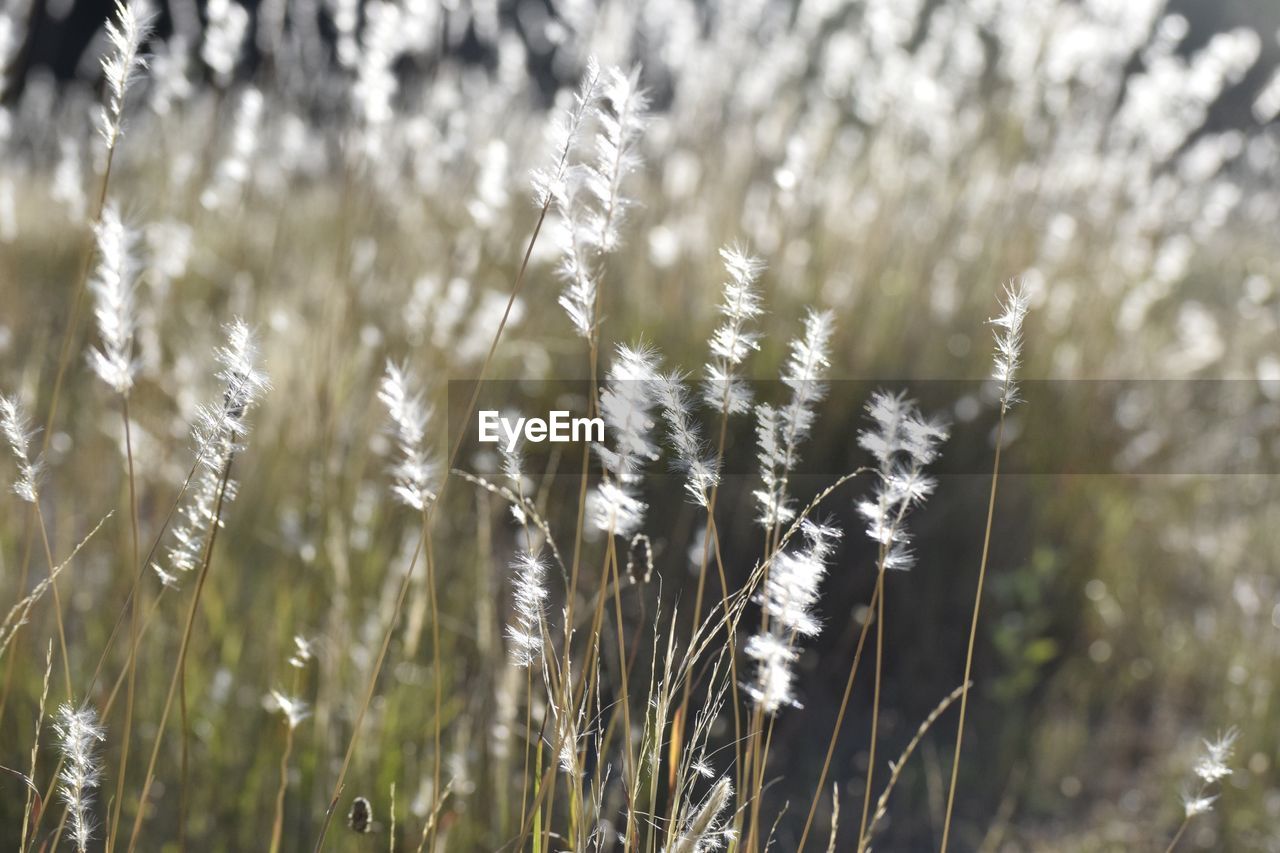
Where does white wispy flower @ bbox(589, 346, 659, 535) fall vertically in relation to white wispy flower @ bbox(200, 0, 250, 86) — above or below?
below

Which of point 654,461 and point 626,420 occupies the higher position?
point 654,461

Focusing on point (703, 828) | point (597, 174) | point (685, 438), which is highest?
point (597, 174)

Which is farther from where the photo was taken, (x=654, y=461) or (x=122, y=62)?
(x=654, y=461)

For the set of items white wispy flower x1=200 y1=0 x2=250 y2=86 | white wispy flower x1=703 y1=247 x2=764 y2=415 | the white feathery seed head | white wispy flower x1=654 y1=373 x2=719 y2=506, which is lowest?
the white feathery seed head

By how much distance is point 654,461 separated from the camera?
1768 millimetres

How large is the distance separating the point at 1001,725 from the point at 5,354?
2222 millimetres

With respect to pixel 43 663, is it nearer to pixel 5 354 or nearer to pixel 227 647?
pixel 227 647

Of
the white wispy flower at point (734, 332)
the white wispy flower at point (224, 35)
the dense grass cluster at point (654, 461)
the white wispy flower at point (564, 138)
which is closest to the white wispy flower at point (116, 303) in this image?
the dense grass cluster at point (654, 461)

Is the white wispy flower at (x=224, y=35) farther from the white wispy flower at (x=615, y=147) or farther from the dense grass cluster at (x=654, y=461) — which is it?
the white wispy flower at (x=615, y=147)

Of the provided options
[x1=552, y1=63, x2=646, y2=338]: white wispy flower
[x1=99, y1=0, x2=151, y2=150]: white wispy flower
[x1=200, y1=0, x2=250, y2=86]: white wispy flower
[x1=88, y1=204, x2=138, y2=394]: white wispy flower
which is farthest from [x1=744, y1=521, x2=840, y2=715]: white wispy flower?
[x1=200, y1=0, x2=250, y2=86]: white wispy flower

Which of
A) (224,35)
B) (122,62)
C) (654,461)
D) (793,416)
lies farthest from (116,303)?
(224,35)

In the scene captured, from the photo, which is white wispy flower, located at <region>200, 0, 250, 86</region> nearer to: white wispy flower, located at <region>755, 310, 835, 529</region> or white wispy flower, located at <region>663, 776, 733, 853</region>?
white wispy flower, located at <region>755, 310, 835, 529</region>

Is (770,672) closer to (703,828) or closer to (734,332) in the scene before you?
(703,828)

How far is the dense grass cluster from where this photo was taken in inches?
32.0
